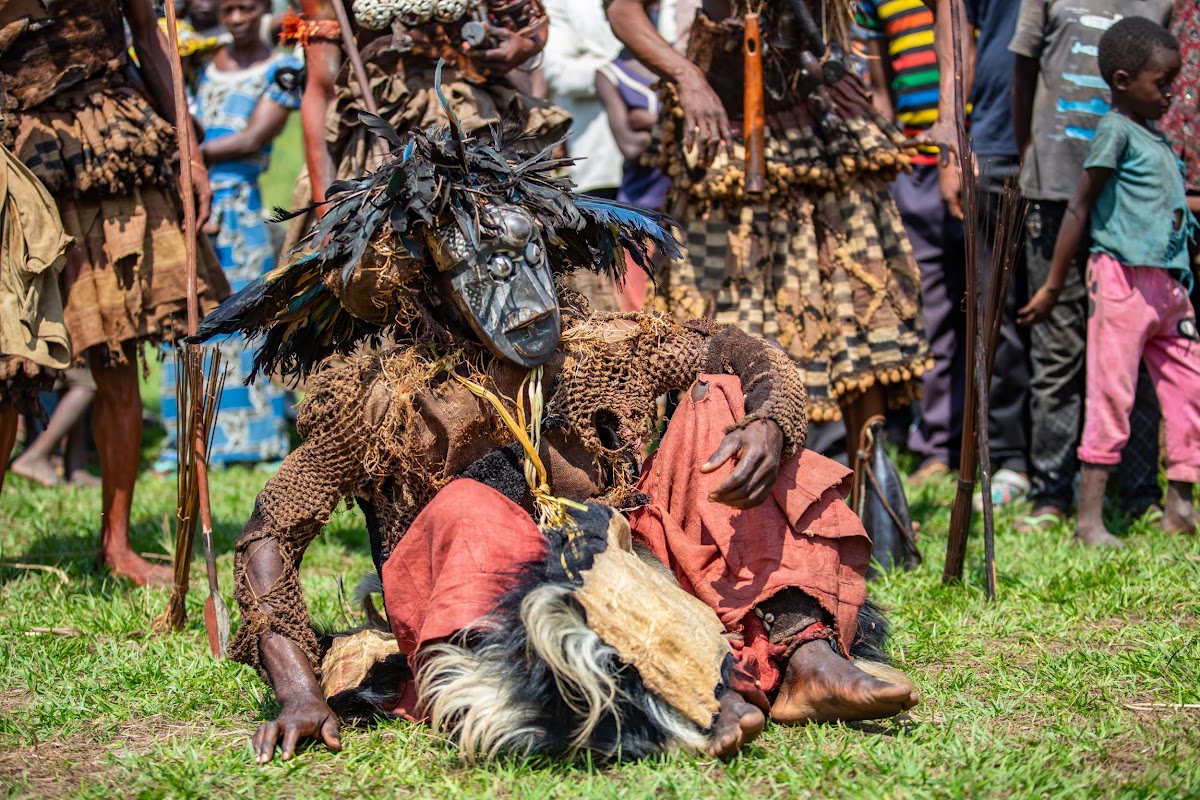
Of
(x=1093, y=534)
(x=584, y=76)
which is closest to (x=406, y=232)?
(x=1093, y=534)

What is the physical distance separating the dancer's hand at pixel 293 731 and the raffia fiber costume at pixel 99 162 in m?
2.06

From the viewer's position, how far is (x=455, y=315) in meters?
3.17

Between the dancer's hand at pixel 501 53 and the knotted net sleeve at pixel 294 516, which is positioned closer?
the knotted net sleeve at pixel 294 516

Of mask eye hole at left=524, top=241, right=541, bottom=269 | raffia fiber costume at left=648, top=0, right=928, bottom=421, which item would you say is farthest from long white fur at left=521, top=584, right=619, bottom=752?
raffia fiber costume at left=648, top=0, right=928, bottom=421

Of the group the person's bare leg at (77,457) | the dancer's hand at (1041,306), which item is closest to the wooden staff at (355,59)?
the dancer's hand at (1041,306)

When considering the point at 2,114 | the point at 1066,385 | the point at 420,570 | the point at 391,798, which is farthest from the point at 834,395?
the point at 2,114

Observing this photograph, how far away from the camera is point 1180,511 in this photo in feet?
15.5

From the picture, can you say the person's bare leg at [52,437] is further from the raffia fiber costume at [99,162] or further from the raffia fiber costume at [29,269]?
the raffia fiber costume at [29,269]

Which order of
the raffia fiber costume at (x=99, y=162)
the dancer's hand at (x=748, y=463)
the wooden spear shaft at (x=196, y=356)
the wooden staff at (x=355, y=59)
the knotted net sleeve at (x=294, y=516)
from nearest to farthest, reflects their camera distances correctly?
the dancer's hand at (x=748, y=463), the knotted net sleeve at (x=294, y=516), the wooden spear shaft at (x=196, y=356), the wooden staff at (x=355, y=59), the raffia fiber costume at (x=99, y=162)

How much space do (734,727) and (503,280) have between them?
113cm

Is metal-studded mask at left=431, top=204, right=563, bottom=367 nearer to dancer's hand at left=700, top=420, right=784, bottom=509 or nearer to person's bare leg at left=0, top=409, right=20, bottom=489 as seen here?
dancer's hand at left=700, top=420, right=784, bottom=509

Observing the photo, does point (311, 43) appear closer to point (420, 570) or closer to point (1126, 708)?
point (420, 570)

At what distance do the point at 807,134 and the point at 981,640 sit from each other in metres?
2.00

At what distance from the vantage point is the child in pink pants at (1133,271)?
461cm
